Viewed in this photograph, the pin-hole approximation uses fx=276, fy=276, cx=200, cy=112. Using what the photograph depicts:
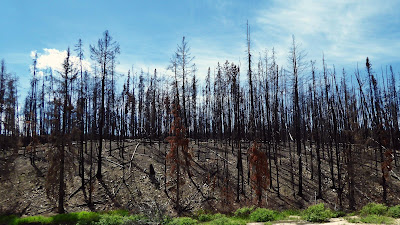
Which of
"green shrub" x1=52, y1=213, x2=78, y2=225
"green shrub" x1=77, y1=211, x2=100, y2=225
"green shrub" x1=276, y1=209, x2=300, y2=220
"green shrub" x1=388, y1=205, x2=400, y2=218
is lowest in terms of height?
"green shrub" x1=276, y1=209, x2=300, y2=220

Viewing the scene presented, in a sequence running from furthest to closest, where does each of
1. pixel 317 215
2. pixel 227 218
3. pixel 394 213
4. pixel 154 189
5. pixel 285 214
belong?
pixel 154 189 < pixel 285 214 < pixel 394 213 < pixel 317 215 < pixel 227 218

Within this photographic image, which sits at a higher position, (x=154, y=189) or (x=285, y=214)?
(x=154, y=189)

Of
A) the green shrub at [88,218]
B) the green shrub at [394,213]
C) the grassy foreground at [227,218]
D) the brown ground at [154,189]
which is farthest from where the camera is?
the brown ground at [154,189]

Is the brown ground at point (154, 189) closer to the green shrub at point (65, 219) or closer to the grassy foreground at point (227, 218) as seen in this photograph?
the green shrub at point (65, 219)

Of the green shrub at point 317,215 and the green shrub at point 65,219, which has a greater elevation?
the green shrub at point 317,215

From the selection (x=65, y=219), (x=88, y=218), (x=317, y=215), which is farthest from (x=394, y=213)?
(x=65, y=219)

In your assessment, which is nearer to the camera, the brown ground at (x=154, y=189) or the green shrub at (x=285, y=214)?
the green shrub at (x=285, y=214)

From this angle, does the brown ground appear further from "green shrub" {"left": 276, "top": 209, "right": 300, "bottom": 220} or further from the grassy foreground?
the grassy foreground

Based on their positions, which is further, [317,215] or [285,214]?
[285,214]

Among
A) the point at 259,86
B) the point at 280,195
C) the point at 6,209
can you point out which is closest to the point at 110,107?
the point at 6,209

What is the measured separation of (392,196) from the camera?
1074 inches

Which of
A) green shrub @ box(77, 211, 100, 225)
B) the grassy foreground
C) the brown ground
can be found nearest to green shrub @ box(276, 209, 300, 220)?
the grassy foreground

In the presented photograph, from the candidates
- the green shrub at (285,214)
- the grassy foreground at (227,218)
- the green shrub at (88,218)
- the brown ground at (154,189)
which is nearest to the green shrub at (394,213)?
the grassy foreground at (227,218)

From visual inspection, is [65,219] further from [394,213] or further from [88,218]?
[394,213]
